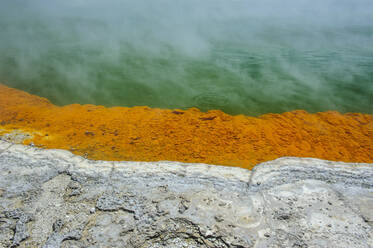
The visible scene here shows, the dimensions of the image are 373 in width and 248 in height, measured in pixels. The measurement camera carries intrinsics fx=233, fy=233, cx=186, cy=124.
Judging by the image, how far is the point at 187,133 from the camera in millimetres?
3002

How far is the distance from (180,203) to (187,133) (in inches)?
54.9

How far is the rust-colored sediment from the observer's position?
2.63 m

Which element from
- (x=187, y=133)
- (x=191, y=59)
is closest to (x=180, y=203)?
(x=187, y=133)

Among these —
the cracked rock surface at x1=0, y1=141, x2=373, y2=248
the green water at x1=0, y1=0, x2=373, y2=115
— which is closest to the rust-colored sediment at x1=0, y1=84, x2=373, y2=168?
the green water at x1=0, y1=0, x2=373, y2=115

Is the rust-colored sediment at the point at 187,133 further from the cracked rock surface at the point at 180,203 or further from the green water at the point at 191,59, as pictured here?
the cracked rock surface at the point at 180,203

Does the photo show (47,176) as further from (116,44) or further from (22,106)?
(116,44)

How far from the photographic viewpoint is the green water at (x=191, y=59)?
159 inches

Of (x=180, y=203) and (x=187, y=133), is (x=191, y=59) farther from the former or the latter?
(x=180, y=203)

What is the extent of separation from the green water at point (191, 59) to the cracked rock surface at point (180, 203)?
1.82 metres

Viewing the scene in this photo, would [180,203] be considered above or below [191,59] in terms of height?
above

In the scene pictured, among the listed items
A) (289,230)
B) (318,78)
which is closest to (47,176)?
(289,230)

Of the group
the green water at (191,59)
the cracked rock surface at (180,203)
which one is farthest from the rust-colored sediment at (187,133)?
the cracked rock surface at (180,203)

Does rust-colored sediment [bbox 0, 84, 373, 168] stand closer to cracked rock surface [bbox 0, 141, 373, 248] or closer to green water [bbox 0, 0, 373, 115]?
green water [bbox 0, 0, 373, 115]

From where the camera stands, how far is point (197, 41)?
6.52m
